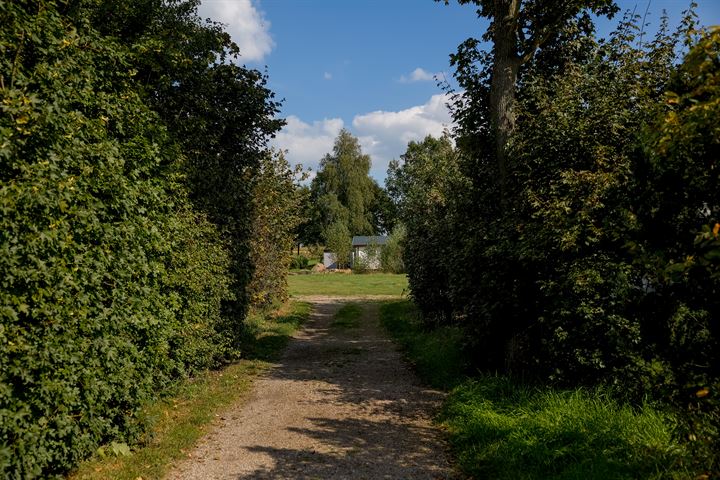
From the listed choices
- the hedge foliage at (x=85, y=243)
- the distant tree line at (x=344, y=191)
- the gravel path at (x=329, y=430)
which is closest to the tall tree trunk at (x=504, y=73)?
the gravel path at (x=329, y=430)

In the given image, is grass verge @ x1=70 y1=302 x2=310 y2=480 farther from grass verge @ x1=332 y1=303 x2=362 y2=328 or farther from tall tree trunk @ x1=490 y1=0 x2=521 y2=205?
tall tree trunk @ x1=490 y1=0 x2=521 y2=205

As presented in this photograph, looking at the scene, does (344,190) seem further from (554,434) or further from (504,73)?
(554,434)

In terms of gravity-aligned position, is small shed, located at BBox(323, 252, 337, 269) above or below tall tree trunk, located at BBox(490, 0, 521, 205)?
below

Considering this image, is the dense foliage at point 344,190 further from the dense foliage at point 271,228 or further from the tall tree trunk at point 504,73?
the tall tree trunk at point 504,73

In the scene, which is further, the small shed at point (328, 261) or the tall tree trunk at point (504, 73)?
the small shed at point (328, 261)

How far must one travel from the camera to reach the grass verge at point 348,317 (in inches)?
744

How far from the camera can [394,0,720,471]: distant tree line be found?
305 centimetres

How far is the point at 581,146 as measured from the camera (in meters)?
7.35

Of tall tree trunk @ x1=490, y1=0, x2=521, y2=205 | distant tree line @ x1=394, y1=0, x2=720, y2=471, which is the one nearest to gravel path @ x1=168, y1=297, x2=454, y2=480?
distant tree line @ x1=394, y1=0, x2=720, y2=471

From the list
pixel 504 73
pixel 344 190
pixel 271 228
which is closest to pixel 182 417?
pixel 504 73

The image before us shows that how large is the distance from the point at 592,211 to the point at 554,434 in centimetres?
301

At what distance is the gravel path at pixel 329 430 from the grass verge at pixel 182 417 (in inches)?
8.7

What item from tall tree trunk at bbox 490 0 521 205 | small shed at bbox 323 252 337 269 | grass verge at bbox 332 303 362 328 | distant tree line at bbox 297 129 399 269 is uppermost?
distant tree line at bbox 297 129 399 269

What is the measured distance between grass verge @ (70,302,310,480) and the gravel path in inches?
8.7
